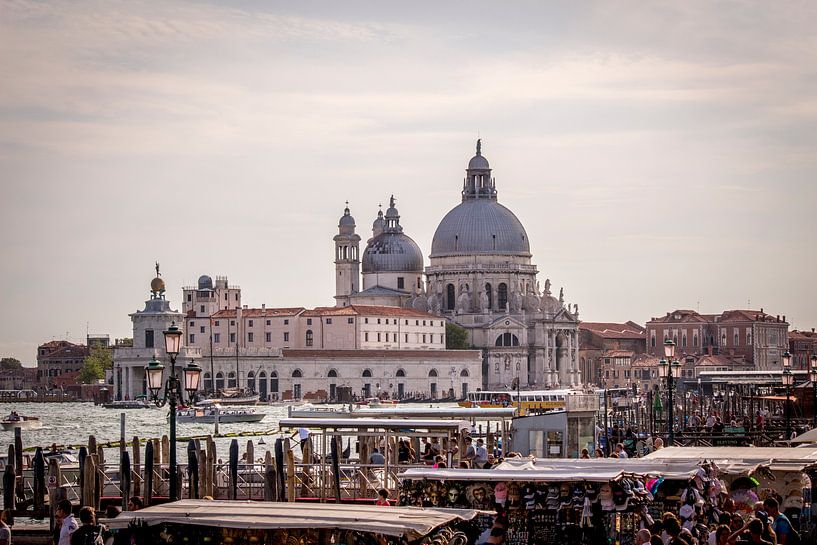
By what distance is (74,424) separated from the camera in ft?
258

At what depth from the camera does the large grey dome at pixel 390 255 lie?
125375mm

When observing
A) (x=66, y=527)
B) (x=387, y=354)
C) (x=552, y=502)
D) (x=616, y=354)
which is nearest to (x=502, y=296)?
(x=616, y=354)

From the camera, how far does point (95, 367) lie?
124938mm

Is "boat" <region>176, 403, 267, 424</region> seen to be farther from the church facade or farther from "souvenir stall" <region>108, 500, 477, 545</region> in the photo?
"souvenir stall" <region>108, 500, 477, 545</region>

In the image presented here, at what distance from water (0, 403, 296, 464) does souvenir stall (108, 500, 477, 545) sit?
1251 inches

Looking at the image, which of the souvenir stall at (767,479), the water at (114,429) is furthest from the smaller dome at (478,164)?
the souvenir stall at (767,479)

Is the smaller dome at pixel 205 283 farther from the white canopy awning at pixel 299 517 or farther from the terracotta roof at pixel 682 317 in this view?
the white canopy awning at pixel 299 517

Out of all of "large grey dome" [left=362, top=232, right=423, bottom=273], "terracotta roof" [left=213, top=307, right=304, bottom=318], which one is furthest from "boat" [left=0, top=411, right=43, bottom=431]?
"large grey dome" [left=362, top=232, right=423, bottom=273]

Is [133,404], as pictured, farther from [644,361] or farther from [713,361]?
[644,361]

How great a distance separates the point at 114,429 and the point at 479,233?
51.4 meters

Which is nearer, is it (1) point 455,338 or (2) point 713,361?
(1) point 455,338

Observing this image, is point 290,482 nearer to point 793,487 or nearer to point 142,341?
point 793,487

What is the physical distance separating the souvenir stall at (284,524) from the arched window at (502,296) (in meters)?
107

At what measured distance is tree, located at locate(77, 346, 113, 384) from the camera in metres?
125
